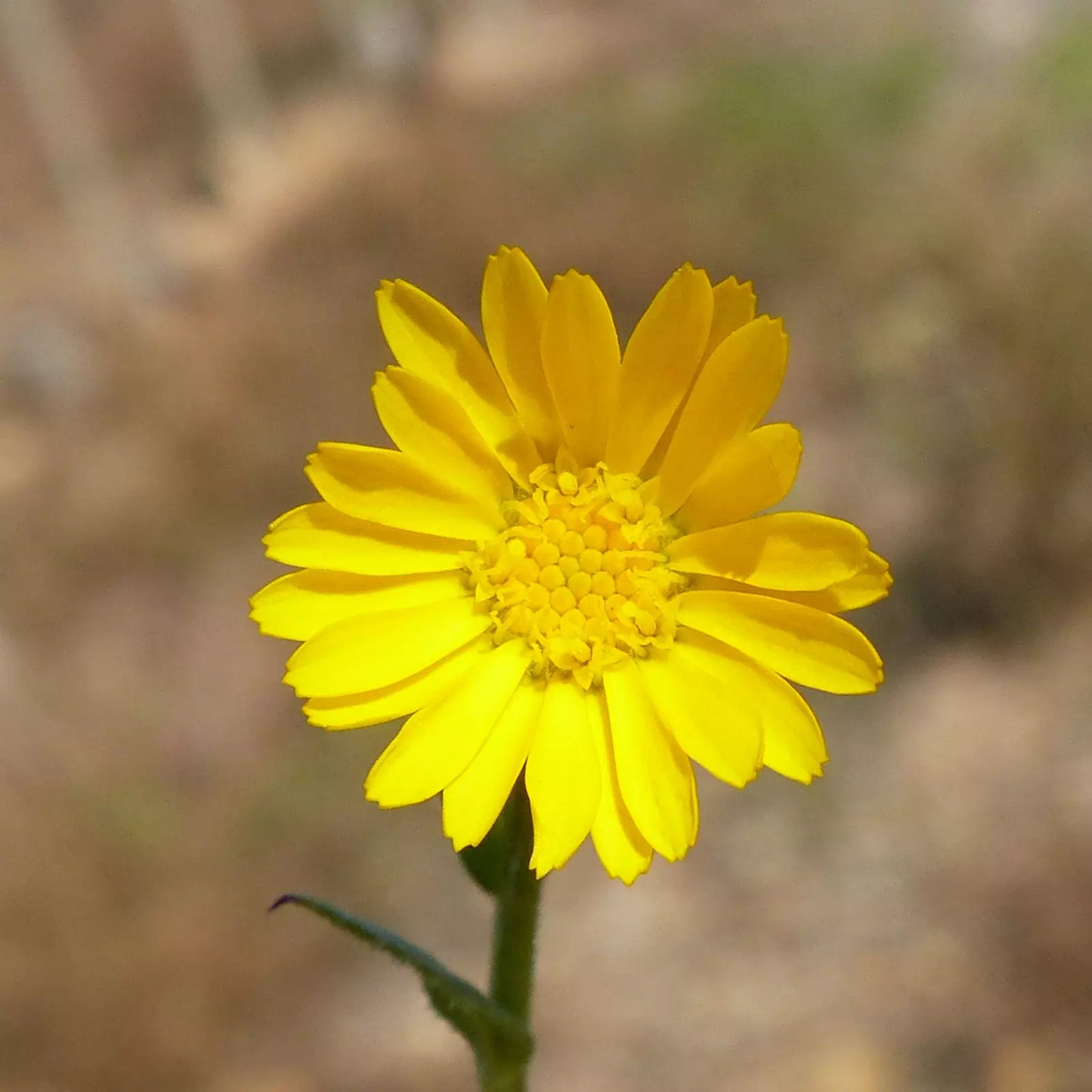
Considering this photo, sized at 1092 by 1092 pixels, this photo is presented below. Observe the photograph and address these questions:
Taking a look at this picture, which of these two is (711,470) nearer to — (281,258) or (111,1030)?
(111,1030)

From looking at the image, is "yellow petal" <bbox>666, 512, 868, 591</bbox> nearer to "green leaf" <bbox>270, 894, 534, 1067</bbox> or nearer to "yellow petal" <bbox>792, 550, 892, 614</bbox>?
"yellow petal" <bbox>792, 550, 892, 614</bbox>

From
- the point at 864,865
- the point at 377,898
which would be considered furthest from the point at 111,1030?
the point at 864,865

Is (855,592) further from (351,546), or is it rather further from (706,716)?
(351,546)

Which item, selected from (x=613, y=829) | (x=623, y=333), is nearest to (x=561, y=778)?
(x=613, y=829)

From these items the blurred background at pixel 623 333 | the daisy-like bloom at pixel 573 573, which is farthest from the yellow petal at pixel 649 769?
the blurred background at pixel 623 333

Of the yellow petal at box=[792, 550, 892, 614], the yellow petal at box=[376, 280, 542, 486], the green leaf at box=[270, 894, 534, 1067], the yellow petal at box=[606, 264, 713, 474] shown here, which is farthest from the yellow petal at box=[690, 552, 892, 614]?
the green leaf at box=[270, 894, 534, 1067]

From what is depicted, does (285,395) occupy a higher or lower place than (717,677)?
higher
